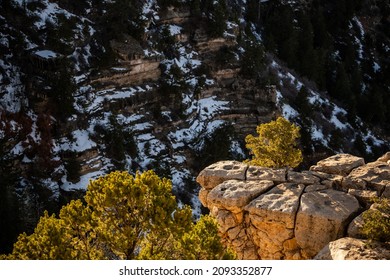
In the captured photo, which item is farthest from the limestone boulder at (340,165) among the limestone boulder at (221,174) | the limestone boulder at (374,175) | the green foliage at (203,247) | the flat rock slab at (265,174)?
the green foliage at (203,247)

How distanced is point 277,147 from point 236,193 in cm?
592

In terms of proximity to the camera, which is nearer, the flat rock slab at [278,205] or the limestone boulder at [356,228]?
the limestone boulder at [356,228]

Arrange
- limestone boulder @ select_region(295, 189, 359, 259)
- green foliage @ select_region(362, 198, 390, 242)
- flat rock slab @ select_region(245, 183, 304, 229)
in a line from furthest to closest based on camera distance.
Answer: flat rock slab @ select_region(245, 183, 304, 229), limestone boulder @ select_region(295, 189, 359, 259), green foliage @ select_region(362, 198, 390, 242)

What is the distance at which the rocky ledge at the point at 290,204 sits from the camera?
50.6 feet

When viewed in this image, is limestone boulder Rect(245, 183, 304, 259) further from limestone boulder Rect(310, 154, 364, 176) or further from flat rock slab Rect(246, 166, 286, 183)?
limestone boulder Rect(310, 154, 364, 176)

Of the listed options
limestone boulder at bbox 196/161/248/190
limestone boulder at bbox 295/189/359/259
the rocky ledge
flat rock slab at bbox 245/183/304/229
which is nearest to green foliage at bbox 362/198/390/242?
the rocky ledge

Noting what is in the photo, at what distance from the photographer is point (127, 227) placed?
11.9 m

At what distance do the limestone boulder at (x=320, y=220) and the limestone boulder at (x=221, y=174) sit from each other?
11.1ft

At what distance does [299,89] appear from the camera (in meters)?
60.8

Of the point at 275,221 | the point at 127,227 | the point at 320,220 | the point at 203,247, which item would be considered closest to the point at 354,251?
the point at 320,220

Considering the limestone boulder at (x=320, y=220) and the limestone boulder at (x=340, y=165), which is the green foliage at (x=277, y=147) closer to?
the limestone boulder at (x=340, y=165)

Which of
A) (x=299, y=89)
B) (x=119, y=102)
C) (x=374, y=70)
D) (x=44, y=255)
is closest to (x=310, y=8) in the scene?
(x=374, y=70)

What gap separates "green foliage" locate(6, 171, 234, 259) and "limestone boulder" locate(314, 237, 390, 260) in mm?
3617

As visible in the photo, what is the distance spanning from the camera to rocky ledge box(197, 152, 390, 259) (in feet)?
50.6
